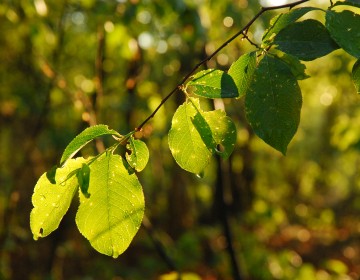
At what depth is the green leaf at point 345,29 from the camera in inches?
26.5

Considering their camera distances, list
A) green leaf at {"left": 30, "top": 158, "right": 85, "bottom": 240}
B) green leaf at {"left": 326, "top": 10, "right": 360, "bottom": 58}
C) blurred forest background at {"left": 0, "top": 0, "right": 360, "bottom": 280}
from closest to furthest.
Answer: green leaf at {"left": 326, "top": 10, "right": 360, "bottom": 58}, green leaf at {"left": 30, "top": 158, "right": 85, "bottom": 240}, blurred forest background at {"left": 0, "top": 0, "right": 360, "bottom": 280}

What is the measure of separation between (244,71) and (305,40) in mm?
112

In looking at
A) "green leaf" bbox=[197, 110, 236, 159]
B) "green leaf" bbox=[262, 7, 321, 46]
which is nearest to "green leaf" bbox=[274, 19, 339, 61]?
"green leaf" bbox=[262, 7, 321, 46]

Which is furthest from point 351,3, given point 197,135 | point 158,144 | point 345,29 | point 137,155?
point 158,144

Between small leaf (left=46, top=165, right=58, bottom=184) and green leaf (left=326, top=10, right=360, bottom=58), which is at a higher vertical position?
green leaf (left=326, top=10, right=360, bottom=58)

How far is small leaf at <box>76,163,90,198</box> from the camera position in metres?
0.73

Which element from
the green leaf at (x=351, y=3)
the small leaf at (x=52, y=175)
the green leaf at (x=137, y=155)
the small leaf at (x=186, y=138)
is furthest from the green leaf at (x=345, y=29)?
the small leaf at (x=52, y=175)

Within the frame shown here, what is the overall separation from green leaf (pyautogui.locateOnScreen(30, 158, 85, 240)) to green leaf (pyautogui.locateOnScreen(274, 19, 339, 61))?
0.41 m

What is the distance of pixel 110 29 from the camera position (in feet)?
10.5

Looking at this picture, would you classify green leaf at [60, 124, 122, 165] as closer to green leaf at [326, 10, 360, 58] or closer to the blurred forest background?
the blurred forest background

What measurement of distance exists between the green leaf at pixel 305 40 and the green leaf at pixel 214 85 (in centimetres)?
10

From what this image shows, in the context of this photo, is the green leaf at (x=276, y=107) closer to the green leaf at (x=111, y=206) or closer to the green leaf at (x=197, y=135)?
the green leaf at (x=197, y=135)

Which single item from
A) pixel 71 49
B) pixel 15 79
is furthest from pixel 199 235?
pixel 71 49

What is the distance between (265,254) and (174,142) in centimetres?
476
